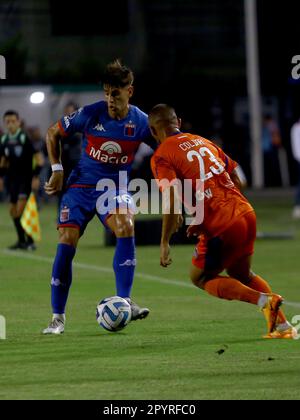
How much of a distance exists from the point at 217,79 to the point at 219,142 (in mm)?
6391

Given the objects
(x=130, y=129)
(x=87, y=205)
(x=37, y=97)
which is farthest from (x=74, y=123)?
(x=37, y=97)

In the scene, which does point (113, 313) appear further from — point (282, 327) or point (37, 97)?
Result: point (37, 97)

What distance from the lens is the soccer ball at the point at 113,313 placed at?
12.2m

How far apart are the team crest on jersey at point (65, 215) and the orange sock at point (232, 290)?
154 centimetres

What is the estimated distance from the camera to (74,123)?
12.7m

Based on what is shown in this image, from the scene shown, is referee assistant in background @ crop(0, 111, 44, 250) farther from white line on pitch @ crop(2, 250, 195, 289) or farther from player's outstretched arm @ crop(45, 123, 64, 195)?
player's outstretched arm @ crop(45, 123, 64, 195)

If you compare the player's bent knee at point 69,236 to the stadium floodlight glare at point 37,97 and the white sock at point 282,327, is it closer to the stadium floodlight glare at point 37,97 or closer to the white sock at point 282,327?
the white sock at point 282,327

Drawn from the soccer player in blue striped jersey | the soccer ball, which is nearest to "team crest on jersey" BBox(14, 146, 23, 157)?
the soccer player in blue striped jersey

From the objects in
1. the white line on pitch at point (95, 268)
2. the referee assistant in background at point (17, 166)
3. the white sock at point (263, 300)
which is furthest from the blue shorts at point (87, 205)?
the referee assistant in background at point (17, 166)

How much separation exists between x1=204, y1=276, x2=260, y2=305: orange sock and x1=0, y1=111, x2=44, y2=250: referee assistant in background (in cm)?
1078

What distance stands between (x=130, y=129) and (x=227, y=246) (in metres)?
1.73

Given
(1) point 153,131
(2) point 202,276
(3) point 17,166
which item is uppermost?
(3) point 17,166
